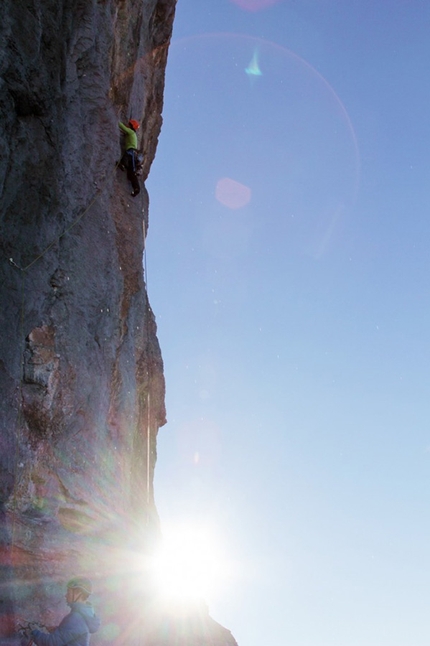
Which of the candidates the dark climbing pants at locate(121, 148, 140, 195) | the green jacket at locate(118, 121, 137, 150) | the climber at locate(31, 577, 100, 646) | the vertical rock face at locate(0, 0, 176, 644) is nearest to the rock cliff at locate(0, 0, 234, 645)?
the vertical rock face at locate(0, 0, 176, 644)

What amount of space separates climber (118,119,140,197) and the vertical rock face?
48 centimetres

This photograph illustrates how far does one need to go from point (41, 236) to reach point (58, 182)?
3.89 ft

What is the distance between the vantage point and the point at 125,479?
11820 mm

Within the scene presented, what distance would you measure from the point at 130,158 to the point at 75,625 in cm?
1038

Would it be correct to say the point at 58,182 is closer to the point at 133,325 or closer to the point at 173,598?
the point at 133,325

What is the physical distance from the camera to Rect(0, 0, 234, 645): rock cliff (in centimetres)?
871

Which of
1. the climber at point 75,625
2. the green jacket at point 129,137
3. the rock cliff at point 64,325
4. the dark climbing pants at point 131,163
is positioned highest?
the green jacket at point 129,137

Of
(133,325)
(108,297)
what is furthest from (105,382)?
(133,325)

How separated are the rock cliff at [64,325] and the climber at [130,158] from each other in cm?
63

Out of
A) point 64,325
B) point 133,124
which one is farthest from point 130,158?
point 64,325

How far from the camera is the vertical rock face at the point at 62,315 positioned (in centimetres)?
870

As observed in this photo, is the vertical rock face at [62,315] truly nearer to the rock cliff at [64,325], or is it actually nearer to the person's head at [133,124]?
the rock cliff at [64,325]

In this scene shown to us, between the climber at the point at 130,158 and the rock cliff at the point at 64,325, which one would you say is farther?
the climber at the point at 130,158

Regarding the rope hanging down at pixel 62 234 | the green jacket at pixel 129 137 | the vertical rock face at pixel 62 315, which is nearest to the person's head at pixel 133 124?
the green jacket at pixel 129 137
